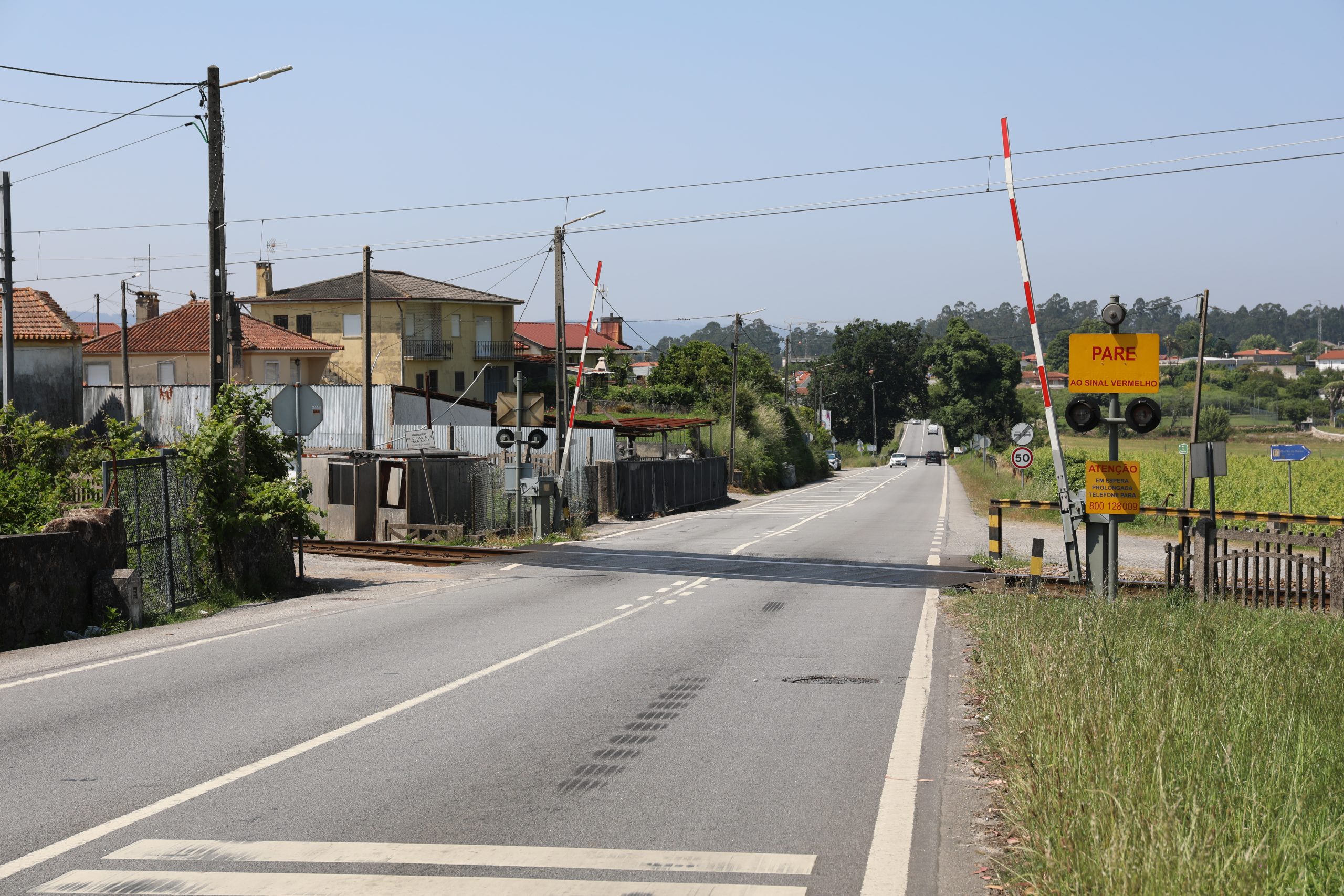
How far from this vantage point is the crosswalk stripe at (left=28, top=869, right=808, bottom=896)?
483cm

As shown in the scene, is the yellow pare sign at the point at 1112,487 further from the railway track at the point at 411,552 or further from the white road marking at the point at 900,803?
the railway track at the point at 411,552

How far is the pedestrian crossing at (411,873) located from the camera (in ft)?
15.9

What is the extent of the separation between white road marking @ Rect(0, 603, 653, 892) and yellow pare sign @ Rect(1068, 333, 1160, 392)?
7527 mm

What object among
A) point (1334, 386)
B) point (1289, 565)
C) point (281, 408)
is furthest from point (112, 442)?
point (1334, 386)

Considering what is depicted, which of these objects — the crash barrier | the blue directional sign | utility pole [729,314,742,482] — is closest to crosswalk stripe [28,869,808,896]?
the blue directional sign

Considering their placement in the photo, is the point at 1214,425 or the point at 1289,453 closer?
the point at 1289,453

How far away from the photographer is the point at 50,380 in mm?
37062

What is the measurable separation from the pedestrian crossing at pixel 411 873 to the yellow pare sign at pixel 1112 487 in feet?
32.3

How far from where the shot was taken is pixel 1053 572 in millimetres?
20188

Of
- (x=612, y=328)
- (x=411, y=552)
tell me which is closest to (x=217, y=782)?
(x=411, y=552)

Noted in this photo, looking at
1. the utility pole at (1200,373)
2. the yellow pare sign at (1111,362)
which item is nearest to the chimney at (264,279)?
the utility pole at (1200,373)

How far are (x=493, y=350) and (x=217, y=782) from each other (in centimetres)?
6482

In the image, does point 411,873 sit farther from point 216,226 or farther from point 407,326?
point 407,326

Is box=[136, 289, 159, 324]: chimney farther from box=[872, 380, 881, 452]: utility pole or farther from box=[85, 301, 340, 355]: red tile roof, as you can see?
box=[872, 380, 881, 452]: utility pole
